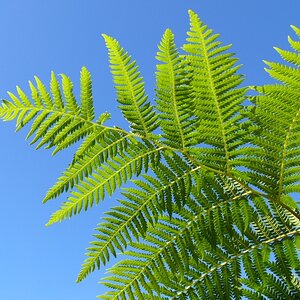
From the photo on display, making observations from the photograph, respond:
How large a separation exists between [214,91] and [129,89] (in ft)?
0.90

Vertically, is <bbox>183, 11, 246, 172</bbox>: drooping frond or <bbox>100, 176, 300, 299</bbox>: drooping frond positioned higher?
<bbox>183, 11, 246, 172</bbox>: drooping frond

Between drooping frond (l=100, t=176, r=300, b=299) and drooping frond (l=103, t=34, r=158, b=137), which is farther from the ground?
drooping frond (l=103, t=34, r=158, b=137)

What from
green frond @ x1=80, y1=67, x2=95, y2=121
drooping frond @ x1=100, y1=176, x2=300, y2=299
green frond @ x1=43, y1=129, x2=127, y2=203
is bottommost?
drooping frond @ x1=100, y1=176, x2=300, y2=299

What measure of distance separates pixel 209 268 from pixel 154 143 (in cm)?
49

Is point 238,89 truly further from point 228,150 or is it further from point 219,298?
point 219,298

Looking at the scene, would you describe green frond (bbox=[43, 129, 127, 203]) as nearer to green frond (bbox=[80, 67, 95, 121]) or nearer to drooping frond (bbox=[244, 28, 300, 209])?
green frond (bbox=[80, 67, 95, 121])

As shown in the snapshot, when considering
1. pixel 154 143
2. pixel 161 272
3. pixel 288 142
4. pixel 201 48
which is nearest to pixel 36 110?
pixel 154 143

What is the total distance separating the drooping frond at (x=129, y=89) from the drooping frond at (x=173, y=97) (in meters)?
0.05

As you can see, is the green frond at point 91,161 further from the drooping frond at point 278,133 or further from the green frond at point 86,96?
the drooping frond at point 278,133

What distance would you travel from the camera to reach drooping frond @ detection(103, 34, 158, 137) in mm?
1812

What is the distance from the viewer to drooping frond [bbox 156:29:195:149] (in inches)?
70.4

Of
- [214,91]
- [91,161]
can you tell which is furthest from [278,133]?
[91,161]

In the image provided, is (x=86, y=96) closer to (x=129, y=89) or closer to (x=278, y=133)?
(x=129, y=89)

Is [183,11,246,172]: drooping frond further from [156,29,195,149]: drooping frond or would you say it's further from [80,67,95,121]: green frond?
[80,67,95,121]: green frond
